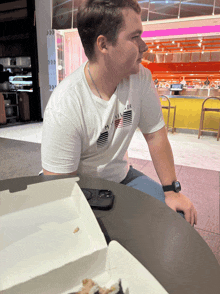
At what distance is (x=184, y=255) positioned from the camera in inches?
15.8

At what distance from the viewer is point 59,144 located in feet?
2.61

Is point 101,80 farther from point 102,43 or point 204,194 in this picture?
point 204,194

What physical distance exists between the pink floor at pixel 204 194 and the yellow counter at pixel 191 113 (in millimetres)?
2613

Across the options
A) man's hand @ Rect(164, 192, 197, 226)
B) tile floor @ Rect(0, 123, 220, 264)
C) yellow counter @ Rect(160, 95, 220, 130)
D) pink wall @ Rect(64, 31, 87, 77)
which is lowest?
tile floor @ Rect(0, 123, 220, 264)

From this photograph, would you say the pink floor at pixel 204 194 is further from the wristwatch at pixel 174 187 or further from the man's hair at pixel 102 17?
the man's hair at pixel 102 17

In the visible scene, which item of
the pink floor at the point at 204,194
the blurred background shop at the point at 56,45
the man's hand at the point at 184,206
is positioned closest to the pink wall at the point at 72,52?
the blurred background shop at the point at 56,45

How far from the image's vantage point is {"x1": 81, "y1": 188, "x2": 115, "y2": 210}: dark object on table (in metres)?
0.54

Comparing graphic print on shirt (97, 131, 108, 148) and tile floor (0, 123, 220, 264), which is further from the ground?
graphic print on shirt (97, 131, 108, 148)

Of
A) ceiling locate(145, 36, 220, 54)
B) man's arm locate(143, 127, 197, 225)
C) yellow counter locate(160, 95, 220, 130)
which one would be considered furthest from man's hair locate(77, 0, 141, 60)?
ceiling locate(145, 36, 220, 54)

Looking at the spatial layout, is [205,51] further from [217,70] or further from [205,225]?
[205,225]

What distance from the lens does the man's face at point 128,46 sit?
2.65 ft

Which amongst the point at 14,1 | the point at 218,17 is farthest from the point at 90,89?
the point at 14,1

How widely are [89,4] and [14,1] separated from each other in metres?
7.06

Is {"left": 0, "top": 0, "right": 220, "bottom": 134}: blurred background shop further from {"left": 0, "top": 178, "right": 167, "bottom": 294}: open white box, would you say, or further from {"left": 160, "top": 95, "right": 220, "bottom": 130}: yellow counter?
{"left": 0, "top": 178, "right": 167, "bottom": 294}: open white box
